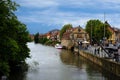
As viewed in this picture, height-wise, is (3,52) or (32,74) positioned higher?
(3,52)

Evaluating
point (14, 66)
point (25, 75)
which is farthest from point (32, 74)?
point (14, 66)

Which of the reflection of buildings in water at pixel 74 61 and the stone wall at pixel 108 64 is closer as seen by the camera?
the stone wall at pixel 108 64

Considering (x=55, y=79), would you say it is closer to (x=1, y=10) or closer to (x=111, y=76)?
(x=111, y=76)

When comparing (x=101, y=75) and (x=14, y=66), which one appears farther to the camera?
(x=14, y=66)

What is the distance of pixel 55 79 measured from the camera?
4406cm

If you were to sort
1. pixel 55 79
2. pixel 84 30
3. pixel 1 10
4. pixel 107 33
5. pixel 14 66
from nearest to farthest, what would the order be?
pixel 1 10
pixel 55 79
pixel 14 66
pixel 107 33
pixel 84 30

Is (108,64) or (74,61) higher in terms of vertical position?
(108,64)

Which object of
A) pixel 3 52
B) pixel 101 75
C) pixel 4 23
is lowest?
pixel 101 75

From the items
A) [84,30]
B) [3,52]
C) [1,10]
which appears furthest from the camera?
[84,30]

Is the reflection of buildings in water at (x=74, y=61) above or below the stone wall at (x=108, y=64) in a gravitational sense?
below

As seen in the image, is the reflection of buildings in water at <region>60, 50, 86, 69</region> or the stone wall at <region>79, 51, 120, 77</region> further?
the reflection of buildings in water at <region>60, 50, 86, 69</region>

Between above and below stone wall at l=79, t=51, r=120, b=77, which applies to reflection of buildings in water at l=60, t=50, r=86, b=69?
below

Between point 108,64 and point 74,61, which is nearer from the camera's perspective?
point 108,64

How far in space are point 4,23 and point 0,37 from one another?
4.17 ft
